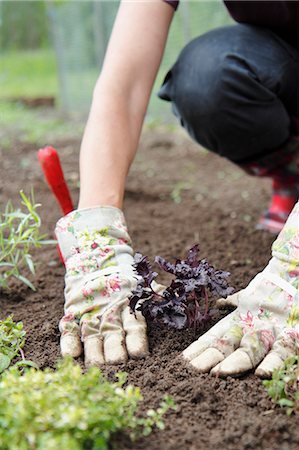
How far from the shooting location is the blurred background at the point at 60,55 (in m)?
6.84

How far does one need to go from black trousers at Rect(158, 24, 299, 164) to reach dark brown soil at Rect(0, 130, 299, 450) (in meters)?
0.46

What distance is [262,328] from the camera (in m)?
1.52

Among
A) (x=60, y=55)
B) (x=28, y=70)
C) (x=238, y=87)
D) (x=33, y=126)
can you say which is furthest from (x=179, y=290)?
(x=28, y=70)

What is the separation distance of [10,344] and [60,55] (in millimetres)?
9017

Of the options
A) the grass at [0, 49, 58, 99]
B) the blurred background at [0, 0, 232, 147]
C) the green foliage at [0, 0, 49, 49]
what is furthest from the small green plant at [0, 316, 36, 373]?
the green foliage at [0, 0, 49, 49]

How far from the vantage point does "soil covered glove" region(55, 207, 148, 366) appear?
1580mm

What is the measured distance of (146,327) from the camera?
1656mm

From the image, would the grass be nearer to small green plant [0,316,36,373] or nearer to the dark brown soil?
the dark brown soil

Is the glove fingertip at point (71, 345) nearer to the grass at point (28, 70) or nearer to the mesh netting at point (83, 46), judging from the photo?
the mesh netting at point (83, 46)

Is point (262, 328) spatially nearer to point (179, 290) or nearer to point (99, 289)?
point (179, 290)

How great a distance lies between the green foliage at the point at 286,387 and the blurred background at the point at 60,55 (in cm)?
444

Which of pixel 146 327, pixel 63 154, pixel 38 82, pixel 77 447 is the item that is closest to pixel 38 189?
pixel 63 154

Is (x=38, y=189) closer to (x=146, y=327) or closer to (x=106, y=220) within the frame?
(x=106, y=220)

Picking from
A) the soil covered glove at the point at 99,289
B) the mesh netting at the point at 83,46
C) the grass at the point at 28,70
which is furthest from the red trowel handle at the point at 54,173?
Result: the grass at the point at 28,70
